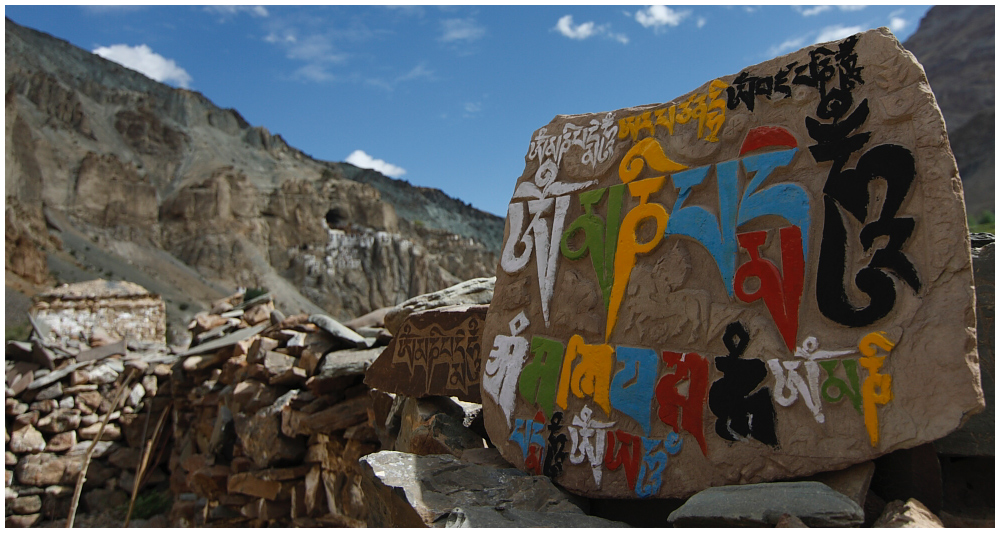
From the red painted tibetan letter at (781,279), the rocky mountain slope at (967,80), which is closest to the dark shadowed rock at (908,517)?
the red painted tibetan letter at (781,279)

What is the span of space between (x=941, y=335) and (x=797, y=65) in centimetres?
131

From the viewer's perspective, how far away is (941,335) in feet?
6.83

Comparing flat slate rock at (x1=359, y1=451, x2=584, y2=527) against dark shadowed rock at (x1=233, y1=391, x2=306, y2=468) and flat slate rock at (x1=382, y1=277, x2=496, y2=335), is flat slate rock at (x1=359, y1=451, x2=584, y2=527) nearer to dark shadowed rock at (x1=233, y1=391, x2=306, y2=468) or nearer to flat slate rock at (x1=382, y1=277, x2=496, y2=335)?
flat slate rock at (x1=382, y1=277, x2=496, y2=335)

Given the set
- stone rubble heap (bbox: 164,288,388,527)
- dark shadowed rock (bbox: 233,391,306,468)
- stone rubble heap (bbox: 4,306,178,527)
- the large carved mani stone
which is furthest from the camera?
stone rubble heap (bbox: 4,306,178,527)

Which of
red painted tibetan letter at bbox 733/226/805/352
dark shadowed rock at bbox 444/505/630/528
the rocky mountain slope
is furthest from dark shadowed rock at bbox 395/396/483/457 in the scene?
the rocky mountain slope

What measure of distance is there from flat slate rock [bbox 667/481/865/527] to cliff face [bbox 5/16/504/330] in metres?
23.7

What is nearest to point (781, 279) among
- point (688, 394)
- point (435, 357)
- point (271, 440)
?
point (688, 394)

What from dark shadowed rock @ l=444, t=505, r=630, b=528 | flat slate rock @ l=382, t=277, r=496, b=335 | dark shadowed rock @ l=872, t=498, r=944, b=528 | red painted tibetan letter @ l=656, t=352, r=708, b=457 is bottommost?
dark shadowed rock @ l=444, t=505, r=630, b=528

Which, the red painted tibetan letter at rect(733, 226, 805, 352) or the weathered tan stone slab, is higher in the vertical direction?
the red painted tibetan letter at rect(733, 226, 805, 352)

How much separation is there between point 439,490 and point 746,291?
1577mm

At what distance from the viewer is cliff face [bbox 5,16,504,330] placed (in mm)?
26609

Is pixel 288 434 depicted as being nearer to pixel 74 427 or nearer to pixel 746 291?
pixel 746 291

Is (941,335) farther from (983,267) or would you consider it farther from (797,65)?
(797,65)

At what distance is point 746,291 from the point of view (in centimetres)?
258
